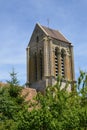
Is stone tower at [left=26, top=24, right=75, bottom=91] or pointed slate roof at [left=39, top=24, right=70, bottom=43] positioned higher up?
pointed slate roof at [left=39, top=24, right=70, bottom=43]

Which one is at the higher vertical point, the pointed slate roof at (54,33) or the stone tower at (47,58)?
the pointed slate roof at (54,33)

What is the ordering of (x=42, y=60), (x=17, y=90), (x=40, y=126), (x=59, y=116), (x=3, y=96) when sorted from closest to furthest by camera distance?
(x=40, y=126), (x=59, y=116), (x=3, y=96), (x=17, y=90), (x=42, y=60)

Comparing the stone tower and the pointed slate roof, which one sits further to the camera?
the pointed slate roof

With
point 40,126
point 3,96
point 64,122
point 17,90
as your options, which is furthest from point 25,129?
point 17,90

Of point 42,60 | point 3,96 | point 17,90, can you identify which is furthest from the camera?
point 42,60

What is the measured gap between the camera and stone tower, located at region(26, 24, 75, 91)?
43.8 metres

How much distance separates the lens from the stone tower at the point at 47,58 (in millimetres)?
43763

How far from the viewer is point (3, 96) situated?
19.7 meters

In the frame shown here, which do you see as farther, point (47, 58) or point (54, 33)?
point (54, 33)

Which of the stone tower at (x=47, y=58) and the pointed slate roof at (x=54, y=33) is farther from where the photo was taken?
the pointed slate roof at (x=54, y=33)

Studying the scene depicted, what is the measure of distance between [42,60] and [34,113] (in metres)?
28.7

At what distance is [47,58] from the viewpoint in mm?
44344

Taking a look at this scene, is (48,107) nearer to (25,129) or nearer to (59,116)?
(59,116)

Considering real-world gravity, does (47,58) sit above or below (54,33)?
below
